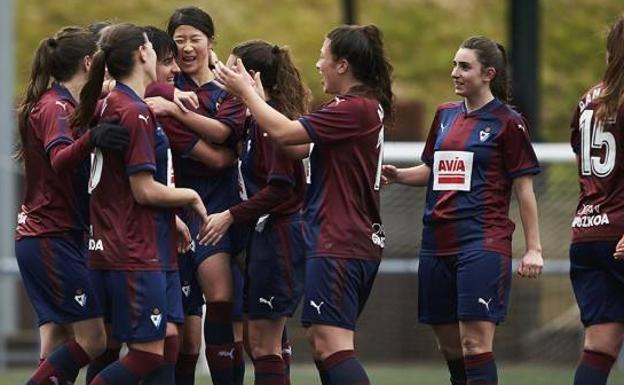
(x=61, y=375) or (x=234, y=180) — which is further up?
(x=234, y=180)

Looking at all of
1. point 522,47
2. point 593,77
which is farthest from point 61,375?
point 593,77

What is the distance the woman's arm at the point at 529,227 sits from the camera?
9.07 metres

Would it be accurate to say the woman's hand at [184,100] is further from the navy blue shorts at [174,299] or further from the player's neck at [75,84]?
the navy blue shorts at [174,299]

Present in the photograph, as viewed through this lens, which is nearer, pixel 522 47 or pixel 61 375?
pixel 61 375

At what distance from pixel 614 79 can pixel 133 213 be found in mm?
2378

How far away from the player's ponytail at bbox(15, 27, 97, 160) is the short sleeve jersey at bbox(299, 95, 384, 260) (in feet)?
4.31

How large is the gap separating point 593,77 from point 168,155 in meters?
17.1

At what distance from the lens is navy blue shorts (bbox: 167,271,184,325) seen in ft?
27.9

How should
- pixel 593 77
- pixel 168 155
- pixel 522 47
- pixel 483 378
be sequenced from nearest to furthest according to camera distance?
pixel 168 155, pixel 483 378, pixel 522 47, pixel 593 77

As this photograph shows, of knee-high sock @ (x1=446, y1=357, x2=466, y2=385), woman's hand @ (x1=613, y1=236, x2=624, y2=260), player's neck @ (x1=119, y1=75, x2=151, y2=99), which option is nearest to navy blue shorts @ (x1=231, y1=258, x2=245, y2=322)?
knee-high sock @ (x1=446, y1=357, x2=466, y2=385)

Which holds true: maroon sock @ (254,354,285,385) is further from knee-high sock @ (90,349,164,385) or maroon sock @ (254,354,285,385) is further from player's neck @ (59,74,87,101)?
player's neck @ (59,74,87,101)

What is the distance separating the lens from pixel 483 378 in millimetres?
9102

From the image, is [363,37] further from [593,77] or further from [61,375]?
[593,77]

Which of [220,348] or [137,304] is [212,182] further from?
[137,304]
